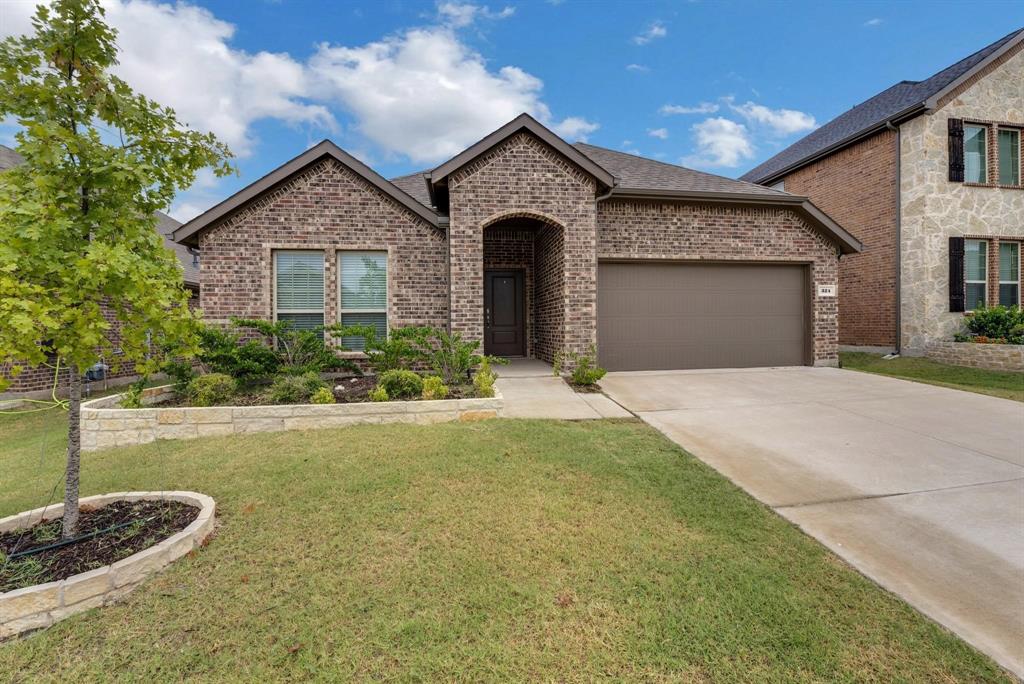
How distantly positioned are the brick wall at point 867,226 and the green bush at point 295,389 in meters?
14.6

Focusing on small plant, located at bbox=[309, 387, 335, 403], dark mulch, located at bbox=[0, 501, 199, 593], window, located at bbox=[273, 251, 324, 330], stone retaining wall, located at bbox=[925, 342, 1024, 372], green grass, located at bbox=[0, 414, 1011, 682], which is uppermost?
window, located at bbox=[273, 251, 324, 330]

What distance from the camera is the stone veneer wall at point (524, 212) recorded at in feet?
27.6

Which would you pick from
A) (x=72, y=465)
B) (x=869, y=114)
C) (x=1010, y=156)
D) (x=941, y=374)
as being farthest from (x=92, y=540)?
(x=1010, y=156)

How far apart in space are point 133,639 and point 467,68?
16.7m

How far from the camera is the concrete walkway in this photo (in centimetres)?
615

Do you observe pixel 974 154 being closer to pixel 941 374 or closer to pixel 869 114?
pixel 869 114

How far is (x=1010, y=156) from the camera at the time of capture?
1223 cm

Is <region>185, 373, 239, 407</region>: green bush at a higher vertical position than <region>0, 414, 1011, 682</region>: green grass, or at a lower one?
higher

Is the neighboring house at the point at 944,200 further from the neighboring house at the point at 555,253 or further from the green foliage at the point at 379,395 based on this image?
the green foliage at the point at 379,395

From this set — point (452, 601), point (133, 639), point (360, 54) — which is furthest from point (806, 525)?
point (360, 54)

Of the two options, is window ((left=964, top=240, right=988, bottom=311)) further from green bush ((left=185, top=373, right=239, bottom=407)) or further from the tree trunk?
the tree trunk

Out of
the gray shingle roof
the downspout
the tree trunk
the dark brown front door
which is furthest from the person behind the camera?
the downspout

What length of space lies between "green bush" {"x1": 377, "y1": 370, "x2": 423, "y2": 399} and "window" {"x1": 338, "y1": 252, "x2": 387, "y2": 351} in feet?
8.39

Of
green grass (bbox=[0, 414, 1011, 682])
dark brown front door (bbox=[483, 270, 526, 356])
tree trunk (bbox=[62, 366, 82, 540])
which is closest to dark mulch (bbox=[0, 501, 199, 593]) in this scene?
tree trunk (bbox=[62, 366, 82, 540])
